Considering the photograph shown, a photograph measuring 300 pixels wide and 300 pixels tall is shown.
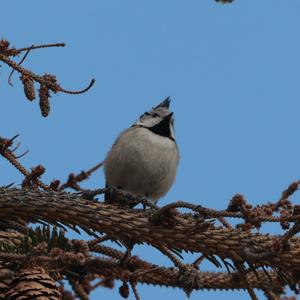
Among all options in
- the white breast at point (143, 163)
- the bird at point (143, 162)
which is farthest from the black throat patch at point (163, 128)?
the white breast at point (143, 163)

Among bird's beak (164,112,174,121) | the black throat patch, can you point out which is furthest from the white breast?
bird's beak (164,112,174,121)

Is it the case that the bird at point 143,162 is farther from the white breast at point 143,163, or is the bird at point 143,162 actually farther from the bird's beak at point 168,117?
the bird's beak at point 168,117

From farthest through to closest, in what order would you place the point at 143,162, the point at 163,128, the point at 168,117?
the point at 168,117 < the point at 163,128 < the point at 143,162

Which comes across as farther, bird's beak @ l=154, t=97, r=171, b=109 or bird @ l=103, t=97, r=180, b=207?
bird's beak @ l=154, t=97, r=171, b=109

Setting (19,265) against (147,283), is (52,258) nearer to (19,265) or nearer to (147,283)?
(19,265)

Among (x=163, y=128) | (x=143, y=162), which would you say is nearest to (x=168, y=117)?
(x=163, y=128)

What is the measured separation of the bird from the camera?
509cm

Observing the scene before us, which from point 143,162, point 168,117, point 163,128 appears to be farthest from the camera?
point 168,117

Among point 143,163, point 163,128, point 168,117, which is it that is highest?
point 168,117

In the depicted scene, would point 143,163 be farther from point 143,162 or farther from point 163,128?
point 163,128

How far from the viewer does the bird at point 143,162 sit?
5.09m

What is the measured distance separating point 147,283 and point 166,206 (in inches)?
23.1

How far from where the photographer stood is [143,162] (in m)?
5.07

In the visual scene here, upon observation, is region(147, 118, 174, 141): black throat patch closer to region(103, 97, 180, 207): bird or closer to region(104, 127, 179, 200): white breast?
region(103, 97, 180, 207): bird
